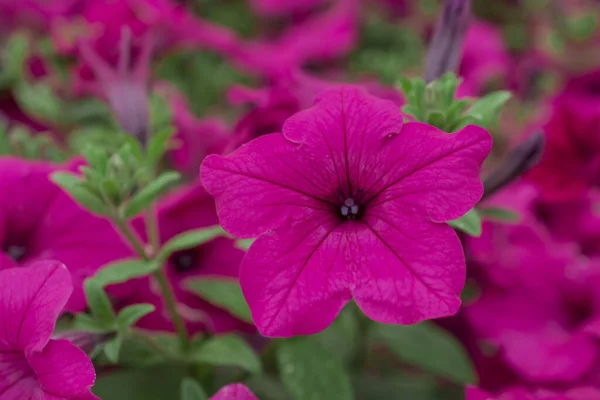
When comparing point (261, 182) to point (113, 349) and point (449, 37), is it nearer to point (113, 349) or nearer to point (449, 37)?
point (113, 349)

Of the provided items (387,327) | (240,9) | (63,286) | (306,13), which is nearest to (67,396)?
(63,286)

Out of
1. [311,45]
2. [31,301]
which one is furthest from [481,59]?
[31,301]

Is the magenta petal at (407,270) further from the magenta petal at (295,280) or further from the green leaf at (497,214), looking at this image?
the green leaf at (497,214)

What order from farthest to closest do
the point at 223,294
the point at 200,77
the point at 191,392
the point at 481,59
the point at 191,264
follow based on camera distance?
the point at 200,77 < the point at 481,59 < the point at 191,264 < the point at 223,294 < the point at 191,392

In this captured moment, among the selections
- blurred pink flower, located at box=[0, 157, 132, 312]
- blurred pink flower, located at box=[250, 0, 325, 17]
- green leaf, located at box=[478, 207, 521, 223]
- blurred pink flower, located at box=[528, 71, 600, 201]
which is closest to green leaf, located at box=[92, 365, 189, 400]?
blurred pink flower, located at box=[0, 157, 132, 312]

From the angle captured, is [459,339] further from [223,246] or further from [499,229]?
[223,246]

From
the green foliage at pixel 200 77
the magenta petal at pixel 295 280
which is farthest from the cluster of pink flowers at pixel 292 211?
the green foliage at pixel 200 77

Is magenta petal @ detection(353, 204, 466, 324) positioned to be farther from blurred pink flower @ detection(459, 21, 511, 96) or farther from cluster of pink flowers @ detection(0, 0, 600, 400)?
blurred pink flower @ detection(459, 21, 511, 96)
